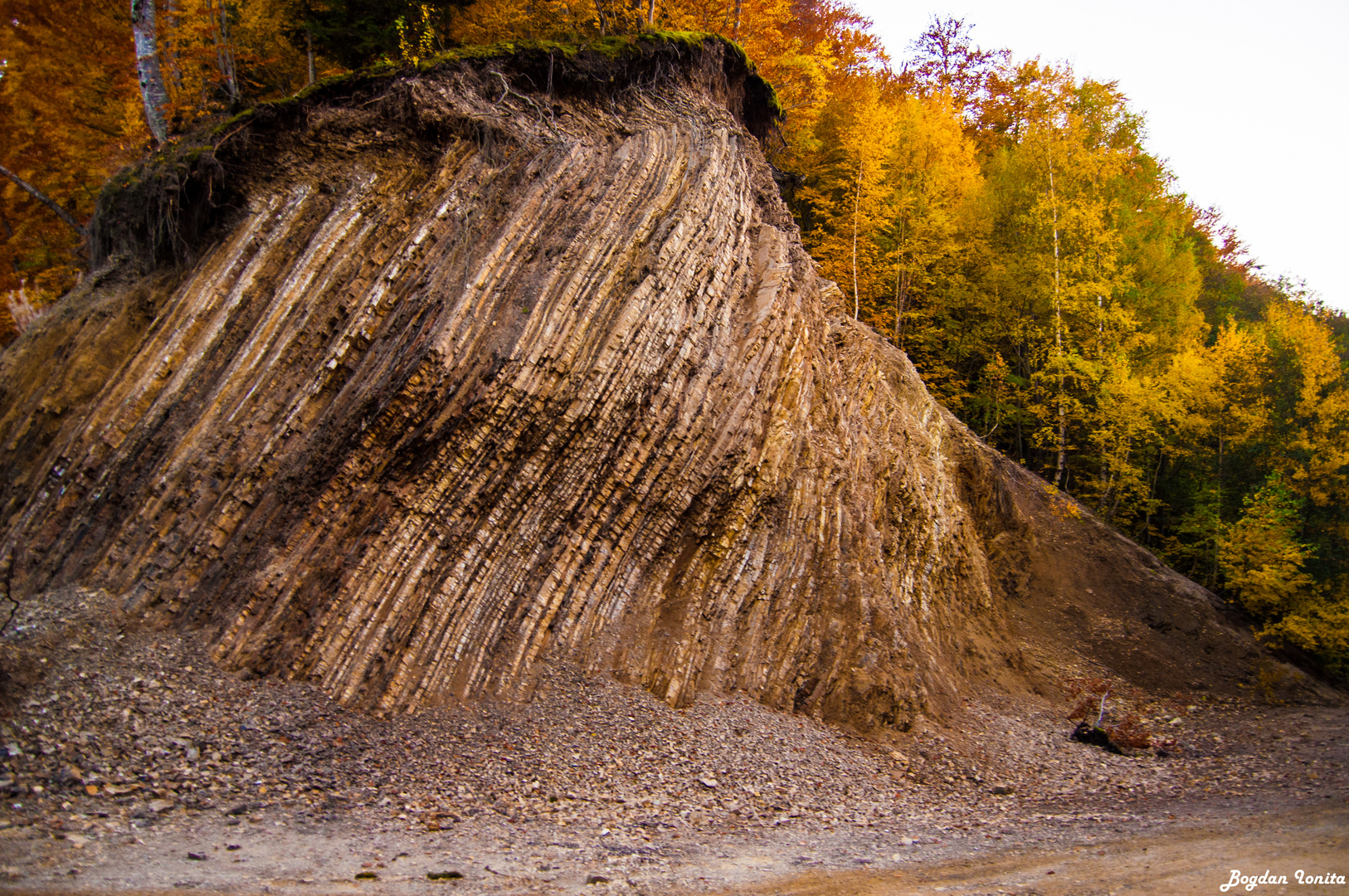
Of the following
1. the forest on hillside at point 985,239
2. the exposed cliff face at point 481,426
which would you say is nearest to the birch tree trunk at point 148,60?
the forest on hillside at point 985,239

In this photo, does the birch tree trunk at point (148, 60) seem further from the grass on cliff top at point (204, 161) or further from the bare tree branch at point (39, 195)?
the bare tree branch at point (39, 195)

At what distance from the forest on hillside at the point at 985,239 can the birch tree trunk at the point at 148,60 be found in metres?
0.04

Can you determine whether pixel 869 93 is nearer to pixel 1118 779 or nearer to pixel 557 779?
pixel 1118 779

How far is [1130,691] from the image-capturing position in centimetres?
1455

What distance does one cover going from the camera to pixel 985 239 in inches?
812

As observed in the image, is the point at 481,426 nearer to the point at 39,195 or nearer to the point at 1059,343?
the point at 39,195

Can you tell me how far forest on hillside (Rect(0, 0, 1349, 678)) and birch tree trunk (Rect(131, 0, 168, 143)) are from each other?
4cm

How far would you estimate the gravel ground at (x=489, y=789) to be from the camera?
605cm

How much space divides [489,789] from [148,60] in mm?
13490

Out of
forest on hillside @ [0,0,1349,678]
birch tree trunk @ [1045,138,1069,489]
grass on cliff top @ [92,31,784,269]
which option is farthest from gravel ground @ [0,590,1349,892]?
birch tree trunk @ [1045,138,1069,489]

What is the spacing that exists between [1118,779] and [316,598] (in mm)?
11765

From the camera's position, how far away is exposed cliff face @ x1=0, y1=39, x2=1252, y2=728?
9.04 metres

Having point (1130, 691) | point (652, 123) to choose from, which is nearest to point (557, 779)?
point (652, 123)

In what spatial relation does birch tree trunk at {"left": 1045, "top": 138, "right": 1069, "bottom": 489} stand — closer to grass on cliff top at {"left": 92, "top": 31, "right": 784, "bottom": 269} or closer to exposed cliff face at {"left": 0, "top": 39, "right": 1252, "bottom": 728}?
exposed cliff face at {"left": 0, "top": 39, "right": 1252, "bottom": 728}
